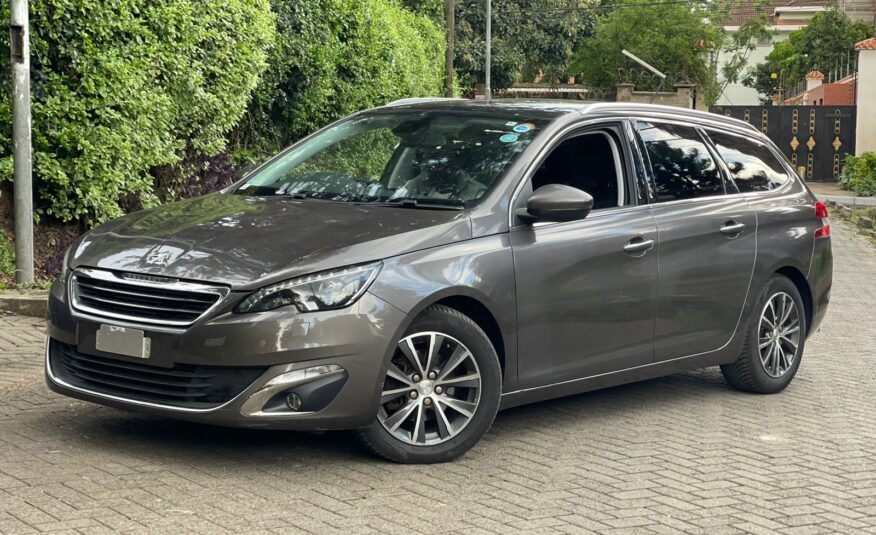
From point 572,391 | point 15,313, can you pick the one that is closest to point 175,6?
point 15,313

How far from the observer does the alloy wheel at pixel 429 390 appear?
592 centimetres

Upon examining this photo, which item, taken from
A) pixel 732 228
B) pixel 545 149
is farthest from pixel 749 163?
pixel 545 149

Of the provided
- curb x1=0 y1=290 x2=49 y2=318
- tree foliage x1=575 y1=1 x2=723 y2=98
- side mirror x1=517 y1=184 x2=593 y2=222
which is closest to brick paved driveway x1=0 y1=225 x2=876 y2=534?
side mirror x1=517 y1=184 x2=593 y2=222

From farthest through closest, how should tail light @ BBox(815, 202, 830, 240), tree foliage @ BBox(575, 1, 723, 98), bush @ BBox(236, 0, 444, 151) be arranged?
tree foliage @ BBox(575, 1, 723, 98)
bush @ BBox(236, 0, 444, 151)
tail light @ BBox(815, 202, 830, 240)

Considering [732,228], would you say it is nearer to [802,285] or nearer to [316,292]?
[802,285]

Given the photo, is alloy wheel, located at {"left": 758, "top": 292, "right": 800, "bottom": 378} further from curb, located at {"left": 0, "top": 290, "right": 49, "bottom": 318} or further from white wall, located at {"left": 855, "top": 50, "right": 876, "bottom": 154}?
white wall, located at {"left": 855, "top": 50, "right": 876, "bottom": 154}

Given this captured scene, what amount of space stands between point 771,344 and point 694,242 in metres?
1.22

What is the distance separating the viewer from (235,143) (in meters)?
17.0

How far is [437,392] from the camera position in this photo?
19.9 ft

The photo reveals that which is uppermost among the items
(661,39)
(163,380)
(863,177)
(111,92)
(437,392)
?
(661,39)

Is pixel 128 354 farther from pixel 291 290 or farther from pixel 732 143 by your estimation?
pixel 732 143

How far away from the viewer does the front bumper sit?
5539 mm

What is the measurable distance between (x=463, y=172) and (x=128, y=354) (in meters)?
1.95

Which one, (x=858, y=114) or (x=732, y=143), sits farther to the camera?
(x=858, y=114)
